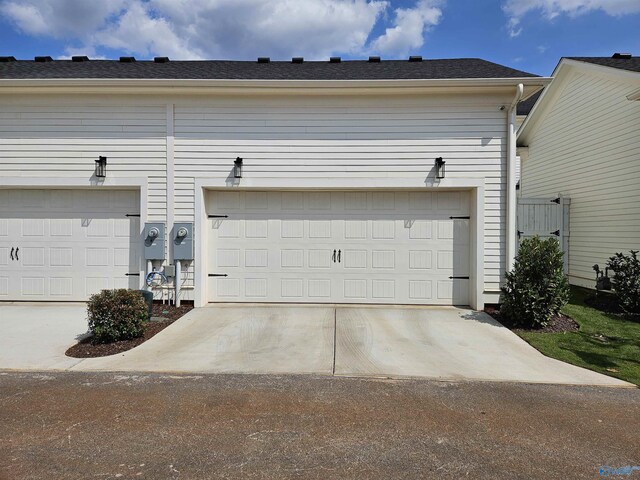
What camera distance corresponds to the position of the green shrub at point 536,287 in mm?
5641

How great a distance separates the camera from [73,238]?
6.99 metres

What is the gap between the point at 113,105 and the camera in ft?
22.5

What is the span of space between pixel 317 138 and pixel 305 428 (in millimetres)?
5209

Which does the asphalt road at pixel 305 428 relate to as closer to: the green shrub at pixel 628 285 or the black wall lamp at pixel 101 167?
the green shrub at pixel 628 285

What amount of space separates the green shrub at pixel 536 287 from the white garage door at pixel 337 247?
1152mm

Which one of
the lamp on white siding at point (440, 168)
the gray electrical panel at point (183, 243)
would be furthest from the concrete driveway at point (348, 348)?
the lamp on white siding at point (440, 168)

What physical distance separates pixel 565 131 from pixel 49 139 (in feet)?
39.7

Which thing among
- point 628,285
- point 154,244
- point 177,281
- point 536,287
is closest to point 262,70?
point 154,244

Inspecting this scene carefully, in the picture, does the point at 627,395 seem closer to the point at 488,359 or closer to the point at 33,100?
the point at 488,359

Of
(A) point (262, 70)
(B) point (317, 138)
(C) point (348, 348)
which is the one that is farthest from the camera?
(A) point (262, 70)

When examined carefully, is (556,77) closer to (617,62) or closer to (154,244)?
(617,62)

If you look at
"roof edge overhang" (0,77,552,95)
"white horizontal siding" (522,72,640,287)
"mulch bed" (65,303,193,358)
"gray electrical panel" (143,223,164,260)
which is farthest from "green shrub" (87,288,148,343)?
"white horizontal siding" (522,72,640,287)

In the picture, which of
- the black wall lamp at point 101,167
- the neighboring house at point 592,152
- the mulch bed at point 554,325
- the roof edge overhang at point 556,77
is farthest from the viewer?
the roof edge overhang at point 556,77

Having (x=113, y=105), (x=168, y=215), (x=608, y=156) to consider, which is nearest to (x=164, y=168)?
(x=168, y=215)
